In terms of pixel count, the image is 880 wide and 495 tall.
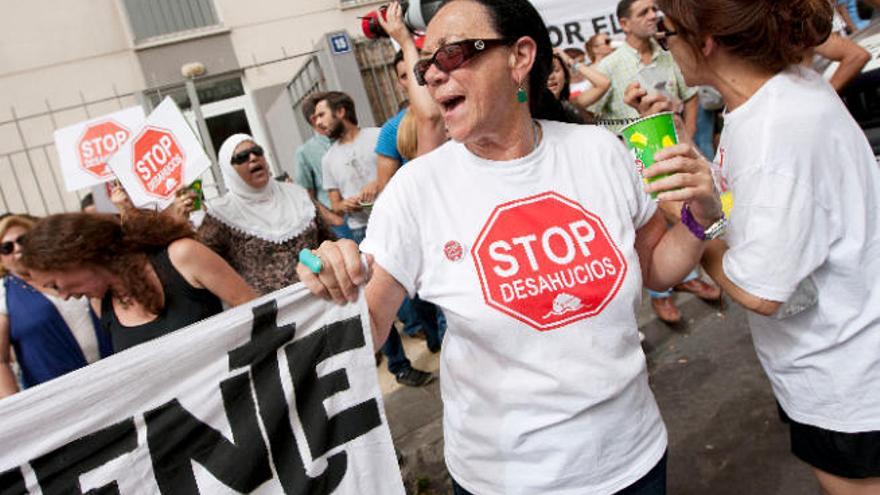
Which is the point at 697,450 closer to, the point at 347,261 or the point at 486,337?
the point at 486,337

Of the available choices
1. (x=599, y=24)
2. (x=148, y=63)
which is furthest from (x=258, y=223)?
(x=148, y=63)

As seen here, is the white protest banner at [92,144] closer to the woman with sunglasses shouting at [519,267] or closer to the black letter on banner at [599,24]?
the black letter on banner at [599,24]

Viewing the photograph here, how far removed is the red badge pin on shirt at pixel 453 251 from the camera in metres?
1.39

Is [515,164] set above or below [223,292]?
above

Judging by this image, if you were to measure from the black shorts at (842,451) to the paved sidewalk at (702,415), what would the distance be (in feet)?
3.73

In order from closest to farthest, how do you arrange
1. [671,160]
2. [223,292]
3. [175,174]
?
[671,160] < [223,292] < [175,174]

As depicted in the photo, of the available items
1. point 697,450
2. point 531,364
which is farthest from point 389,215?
point 697,450

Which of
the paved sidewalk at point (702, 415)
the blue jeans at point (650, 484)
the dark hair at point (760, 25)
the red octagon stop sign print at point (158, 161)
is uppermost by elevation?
the red octagon stop sign print at point (158, 161)

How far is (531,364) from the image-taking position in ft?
4.53

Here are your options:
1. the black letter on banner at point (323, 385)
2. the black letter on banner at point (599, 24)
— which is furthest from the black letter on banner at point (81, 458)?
the black letter on banner at point (599, 24)

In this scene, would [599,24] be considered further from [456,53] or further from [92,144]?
[456,53]

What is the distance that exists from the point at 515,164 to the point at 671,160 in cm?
36

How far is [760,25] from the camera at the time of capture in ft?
4.60

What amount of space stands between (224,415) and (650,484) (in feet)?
3.39
